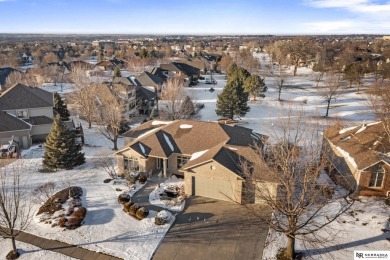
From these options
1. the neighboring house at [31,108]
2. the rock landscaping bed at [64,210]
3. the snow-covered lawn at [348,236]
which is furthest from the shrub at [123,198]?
the neighboring house at [31,108]

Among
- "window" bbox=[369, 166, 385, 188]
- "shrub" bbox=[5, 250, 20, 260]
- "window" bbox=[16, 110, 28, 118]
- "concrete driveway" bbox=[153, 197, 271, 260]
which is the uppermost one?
"window" bbox=[16, 110, 28, 118]

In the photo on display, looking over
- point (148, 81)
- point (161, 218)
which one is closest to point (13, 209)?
point (161, 218)

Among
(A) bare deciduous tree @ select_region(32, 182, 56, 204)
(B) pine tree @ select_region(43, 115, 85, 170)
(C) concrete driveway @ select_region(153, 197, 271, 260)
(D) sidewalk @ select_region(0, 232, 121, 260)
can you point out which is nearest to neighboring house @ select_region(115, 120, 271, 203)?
(C) concrete driveway @ select_region(153, 197, 271, 260)

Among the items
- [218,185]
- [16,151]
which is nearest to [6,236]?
[218,185]

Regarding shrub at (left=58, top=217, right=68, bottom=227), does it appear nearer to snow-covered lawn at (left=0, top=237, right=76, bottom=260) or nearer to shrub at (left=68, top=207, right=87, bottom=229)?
shrub at (left=68, top=207, right=87, bottom=229)

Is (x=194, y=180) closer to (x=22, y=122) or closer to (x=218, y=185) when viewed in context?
(x=218, y=185)

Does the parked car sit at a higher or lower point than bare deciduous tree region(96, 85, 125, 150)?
lower
